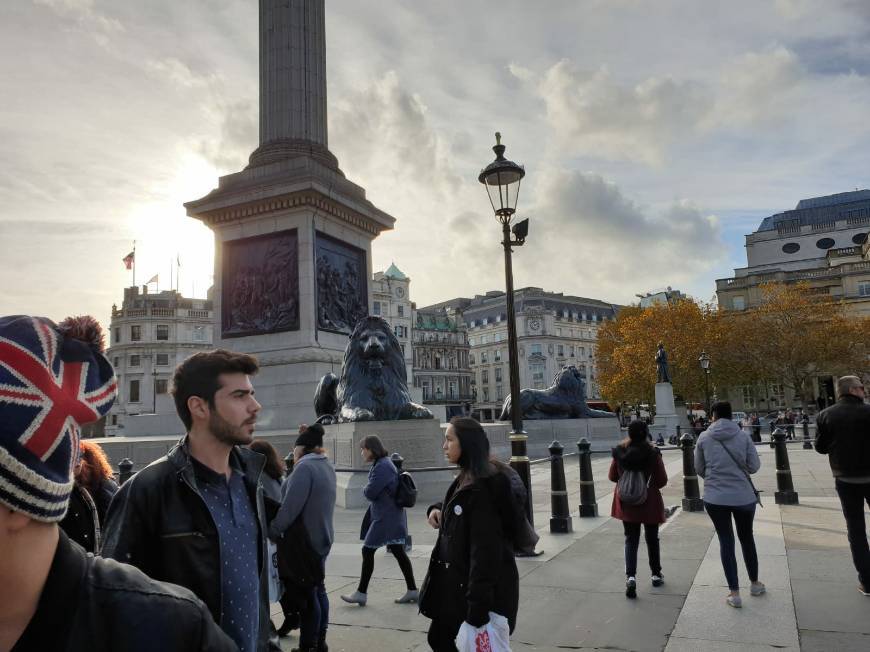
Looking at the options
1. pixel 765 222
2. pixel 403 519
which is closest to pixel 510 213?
pixel 403 519

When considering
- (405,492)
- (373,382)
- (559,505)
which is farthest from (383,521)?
(373,382)

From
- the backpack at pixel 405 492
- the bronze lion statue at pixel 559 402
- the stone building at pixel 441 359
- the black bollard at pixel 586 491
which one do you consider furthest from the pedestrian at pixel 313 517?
the stone building at pixel 441 359

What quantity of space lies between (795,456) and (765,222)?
3341 inches

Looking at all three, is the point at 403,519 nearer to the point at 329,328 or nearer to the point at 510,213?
the point at 510,213

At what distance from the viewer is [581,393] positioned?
92.8ft

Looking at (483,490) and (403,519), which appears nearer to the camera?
(483,490)

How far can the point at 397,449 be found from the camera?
13156 millimetres

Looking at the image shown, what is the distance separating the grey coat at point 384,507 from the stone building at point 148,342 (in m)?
72.8

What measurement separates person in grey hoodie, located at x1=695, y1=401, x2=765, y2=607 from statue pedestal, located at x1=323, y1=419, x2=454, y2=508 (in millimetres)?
7011

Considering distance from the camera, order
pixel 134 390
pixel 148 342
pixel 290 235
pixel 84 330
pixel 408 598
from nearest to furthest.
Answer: pixel 84 330 < pixel 408 598 < pixel 290 235 < pixel 134 390 < pixel 148 342

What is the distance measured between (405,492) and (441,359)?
93.6 m

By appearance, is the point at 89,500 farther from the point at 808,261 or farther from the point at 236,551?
the point at 808,261

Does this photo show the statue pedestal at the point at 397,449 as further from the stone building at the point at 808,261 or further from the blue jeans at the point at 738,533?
the stone building at the point at 808,261

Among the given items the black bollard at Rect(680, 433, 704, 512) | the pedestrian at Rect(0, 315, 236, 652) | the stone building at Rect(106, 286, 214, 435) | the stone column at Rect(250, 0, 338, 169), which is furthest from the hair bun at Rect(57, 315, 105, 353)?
the stone building at Rect(106, 286, 214, 435)
